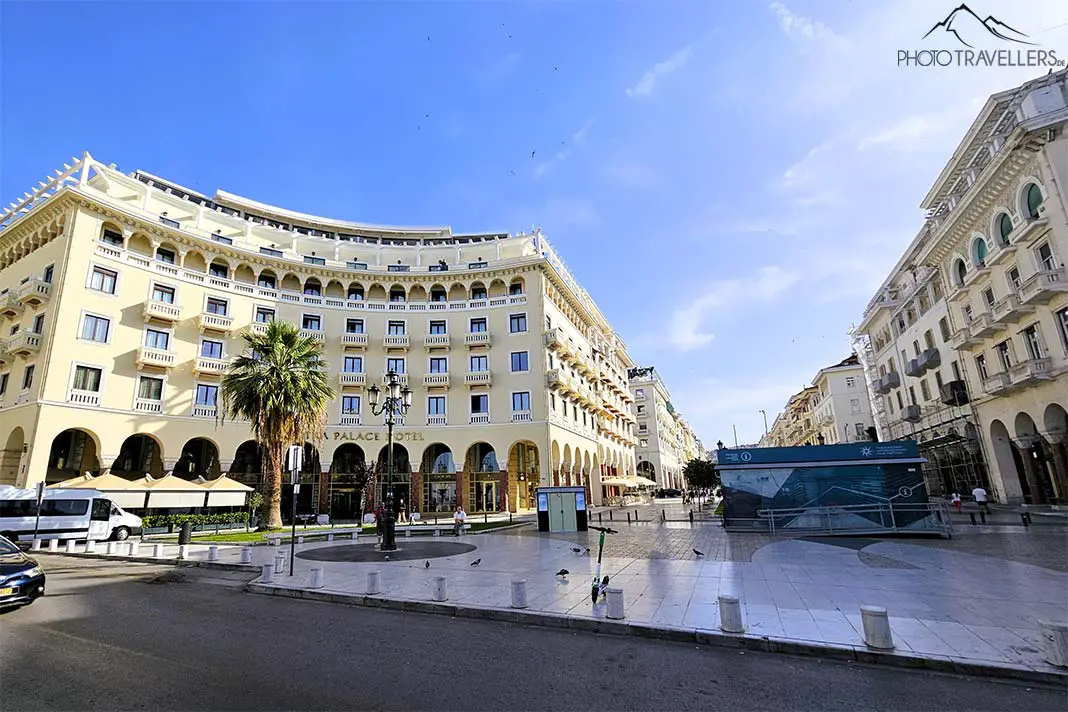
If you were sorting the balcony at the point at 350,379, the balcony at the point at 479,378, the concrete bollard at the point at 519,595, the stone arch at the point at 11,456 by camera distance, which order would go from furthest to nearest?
the balcony at the point at 479,378 < the balcony at the point at 350,379 < the stone arch at the point at 11,456 < the concrete bollard at the point at 519,595

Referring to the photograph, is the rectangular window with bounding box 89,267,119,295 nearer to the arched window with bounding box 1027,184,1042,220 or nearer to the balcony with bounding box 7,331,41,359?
the balcony with bounding box 7,331,41,359

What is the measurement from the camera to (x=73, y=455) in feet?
99.6

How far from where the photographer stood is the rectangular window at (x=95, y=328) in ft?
92.2

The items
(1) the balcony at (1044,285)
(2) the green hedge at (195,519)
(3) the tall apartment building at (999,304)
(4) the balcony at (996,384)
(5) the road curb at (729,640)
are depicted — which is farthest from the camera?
(2) the green hedge at (195,519)

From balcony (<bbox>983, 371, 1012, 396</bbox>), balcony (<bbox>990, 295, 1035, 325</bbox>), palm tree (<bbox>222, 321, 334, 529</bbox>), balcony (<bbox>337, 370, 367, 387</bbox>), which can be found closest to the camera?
balcony (<bbox>990, 295, 1035, 325</bbox>)

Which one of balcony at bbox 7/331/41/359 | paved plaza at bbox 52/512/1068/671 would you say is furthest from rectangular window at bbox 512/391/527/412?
balcony at bbox 7/331/41/359

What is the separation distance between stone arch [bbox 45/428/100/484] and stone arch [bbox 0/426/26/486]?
259cm

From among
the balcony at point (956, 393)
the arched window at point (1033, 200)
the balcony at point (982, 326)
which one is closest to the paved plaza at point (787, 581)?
the balcony at point (982, 326)

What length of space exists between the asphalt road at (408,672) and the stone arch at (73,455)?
2825 cm

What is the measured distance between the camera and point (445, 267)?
41438mm

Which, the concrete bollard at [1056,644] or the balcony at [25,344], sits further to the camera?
the balcony at [25,344]

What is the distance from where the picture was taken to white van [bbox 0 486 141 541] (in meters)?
20.8

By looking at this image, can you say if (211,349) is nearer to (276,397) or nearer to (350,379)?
(350,379)

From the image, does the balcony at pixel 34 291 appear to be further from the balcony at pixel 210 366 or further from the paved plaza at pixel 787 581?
the paved plaza at pixel 787 581
